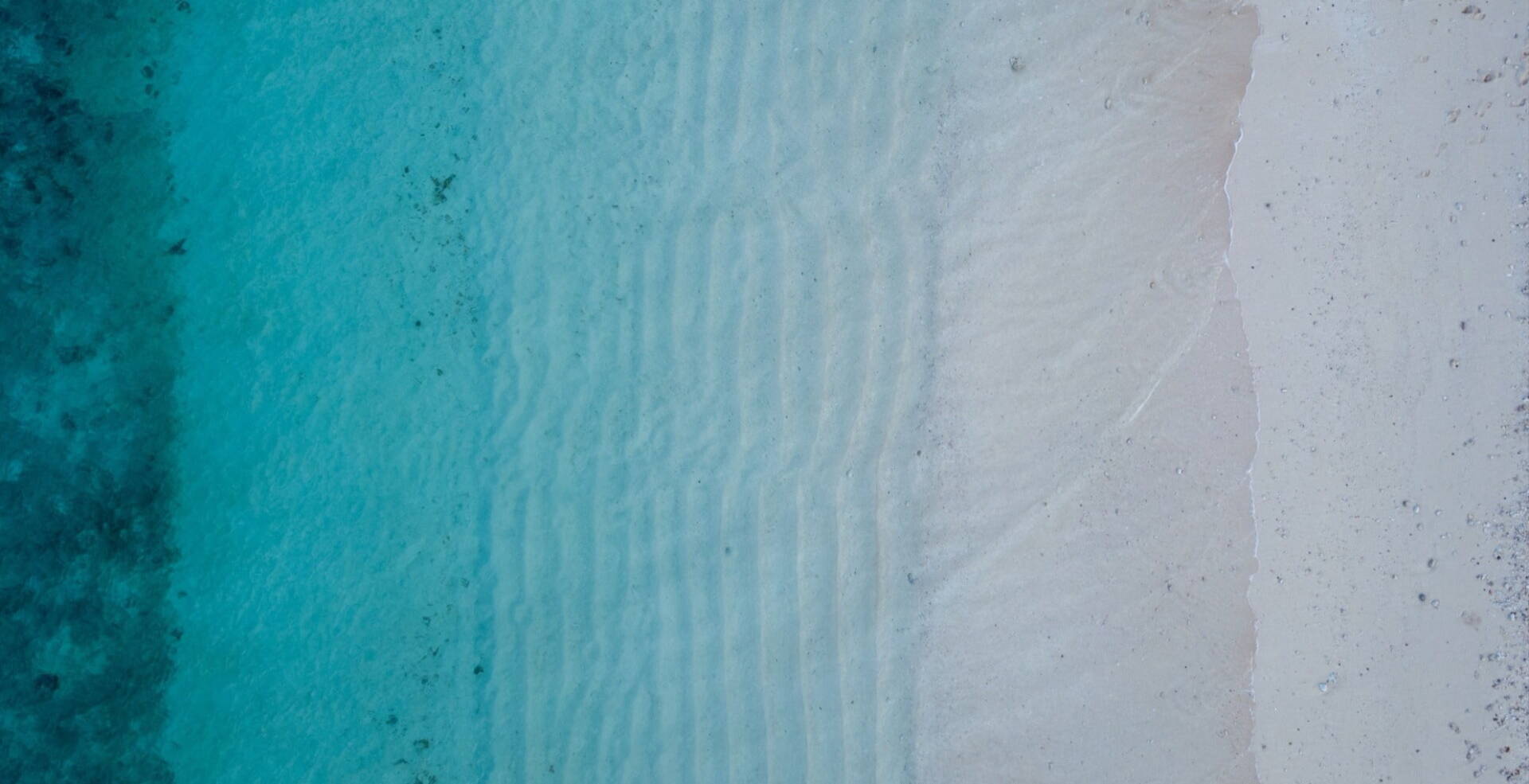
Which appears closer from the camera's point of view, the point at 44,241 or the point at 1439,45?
the point at 44,241

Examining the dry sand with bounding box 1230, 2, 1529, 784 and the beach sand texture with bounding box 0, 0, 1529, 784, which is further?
the dry sand with bounding box 1230, 2, 1529, 784

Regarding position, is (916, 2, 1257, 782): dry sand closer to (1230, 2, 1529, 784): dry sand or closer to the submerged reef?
(1230, 2, 1529, 784): dry sand

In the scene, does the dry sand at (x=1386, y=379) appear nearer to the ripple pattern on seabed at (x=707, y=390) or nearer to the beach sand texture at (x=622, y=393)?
the beach sand texture at (x=622, y=393)

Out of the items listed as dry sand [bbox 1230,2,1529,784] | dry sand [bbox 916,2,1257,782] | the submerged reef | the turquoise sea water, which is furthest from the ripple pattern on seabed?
dry sand [bbox 1230,2,1529,784]

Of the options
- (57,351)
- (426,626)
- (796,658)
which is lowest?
(796,658)

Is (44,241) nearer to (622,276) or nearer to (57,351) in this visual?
(57,351)

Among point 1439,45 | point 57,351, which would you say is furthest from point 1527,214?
point 57,351
